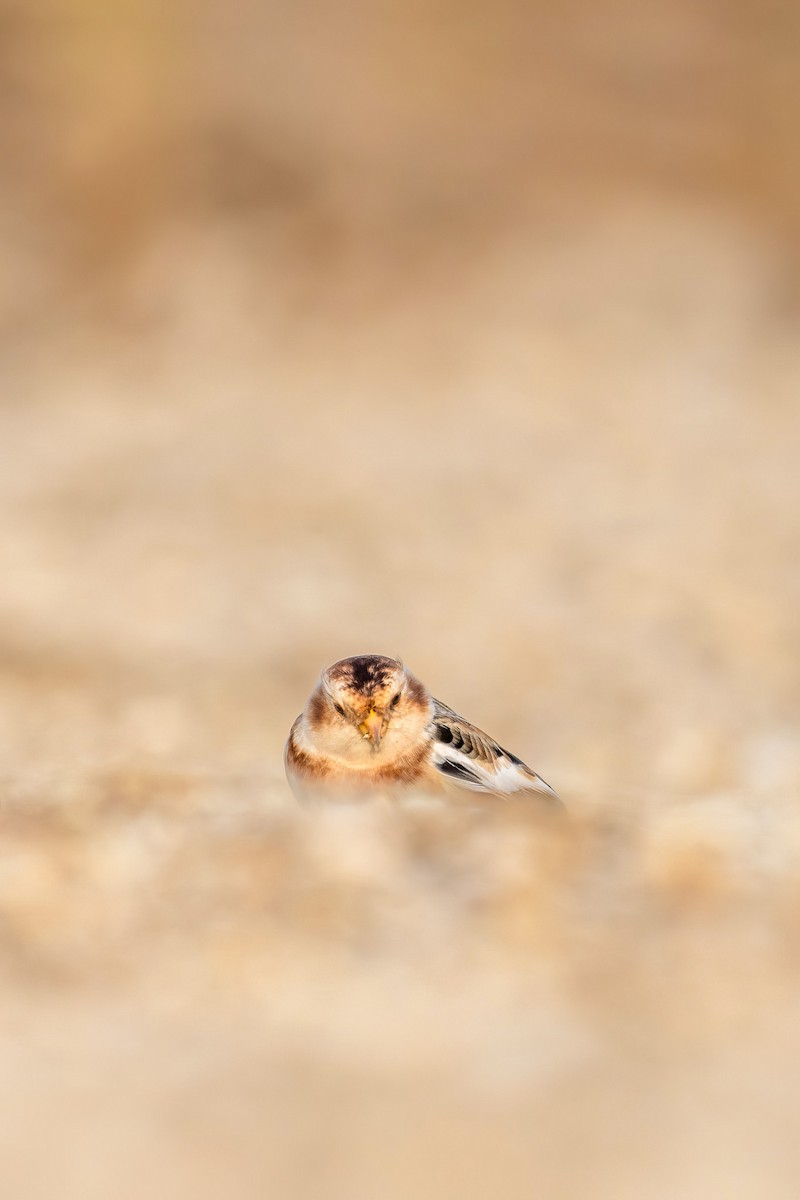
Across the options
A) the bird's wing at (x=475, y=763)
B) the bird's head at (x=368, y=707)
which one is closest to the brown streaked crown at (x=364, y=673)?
the bird's head at (x=368, y=707)

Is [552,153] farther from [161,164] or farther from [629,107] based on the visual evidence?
[161,164]

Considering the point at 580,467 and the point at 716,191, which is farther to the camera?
the point at 716,191

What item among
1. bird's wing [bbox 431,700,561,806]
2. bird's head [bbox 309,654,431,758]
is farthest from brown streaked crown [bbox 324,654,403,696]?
bird's wing [bbox 431,700,561,806]

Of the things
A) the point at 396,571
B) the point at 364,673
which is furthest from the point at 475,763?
the point at 396,571

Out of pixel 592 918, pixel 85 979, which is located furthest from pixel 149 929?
pixel 592 918

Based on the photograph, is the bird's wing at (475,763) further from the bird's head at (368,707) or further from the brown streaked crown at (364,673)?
the brown streaked crown at (364,673)

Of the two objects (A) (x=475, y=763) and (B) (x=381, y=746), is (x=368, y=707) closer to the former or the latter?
(B) (x=381, y=746)

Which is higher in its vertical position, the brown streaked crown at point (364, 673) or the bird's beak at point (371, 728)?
the brown streaked crown at point (364, 673)

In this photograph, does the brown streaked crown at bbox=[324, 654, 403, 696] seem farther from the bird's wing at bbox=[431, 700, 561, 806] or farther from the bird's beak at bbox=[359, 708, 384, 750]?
the bird's wing at bbox=[431, 700, 561, 806]
